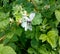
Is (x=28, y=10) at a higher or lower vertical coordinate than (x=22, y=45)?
higher

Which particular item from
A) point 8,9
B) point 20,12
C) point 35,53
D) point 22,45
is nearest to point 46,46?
point 35,53

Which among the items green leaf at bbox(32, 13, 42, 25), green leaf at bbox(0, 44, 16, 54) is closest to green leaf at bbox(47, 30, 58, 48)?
green leaf at bbox(32, 13, 42, 25)

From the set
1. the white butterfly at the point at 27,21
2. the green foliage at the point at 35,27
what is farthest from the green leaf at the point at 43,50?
the white butterfly at the point at 27,21

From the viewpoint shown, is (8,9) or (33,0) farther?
(8,9)

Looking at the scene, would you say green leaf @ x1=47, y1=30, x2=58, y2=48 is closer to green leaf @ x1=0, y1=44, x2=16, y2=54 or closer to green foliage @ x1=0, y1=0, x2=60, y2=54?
green foliage @ x1=0, y1=0, x2=60, y2=54

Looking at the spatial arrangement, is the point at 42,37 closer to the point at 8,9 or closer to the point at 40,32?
the point at 40,32

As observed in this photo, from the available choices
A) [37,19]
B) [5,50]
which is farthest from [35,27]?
[5,50]

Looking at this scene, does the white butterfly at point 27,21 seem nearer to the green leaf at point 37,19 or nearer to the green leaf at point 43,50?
the green leaf at point 37,19

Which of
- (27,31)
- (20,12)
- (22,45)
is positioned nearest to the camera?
(20,12)

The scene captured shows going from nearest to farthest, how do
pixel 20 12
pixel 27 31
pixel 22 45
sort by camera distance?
pixel 20 12
pixel 27 31
pixel 22 45
